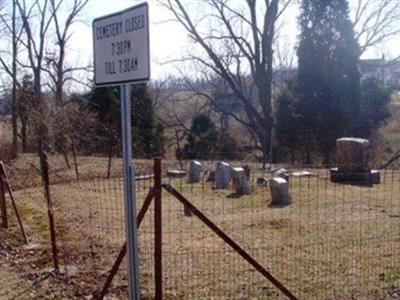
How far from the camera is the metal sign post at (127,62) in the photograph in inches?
137

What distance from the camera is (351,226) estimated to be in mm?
9719

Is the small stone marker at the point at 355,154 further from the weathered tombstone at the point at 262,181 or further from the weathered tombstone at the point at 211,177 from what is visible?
the weathered tombstone at the point at 211,177

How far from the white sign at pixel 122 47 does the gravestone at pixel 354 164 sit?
39.2 ft

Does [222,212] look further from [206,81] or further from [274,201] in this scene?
[206,81]

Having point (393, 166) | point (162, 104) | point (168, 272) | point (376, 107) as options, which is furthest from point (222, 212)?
point (162, 104)

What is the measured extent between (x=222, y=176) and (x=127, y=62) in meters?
11.9

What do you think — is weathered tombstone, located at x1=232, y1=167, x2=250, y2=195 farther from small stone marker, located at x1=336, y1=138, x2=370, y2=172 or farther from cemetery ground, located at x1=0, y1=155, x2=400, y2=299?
small stone marker, located at x1=336, y1=138, x2=370, y2=172

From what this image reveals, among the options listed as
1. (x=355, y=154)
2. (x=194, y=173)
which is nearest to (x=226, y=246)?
(x=194, y=173)

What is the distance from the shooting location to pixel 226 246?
8.38 meters

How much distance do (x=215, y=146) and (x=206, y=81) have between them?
405 inches

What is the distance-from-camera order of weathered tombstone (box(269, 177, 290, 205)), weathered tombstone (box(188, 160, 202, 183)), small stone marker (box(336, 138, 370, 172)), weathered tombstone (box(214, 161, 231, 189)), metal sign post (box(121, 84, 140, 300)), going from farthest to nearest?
Result: weathered tombstone (box(188, 160, 202, 183)) < small stone marker (box(336, 138, 370, 172)) < weathered tombstone (box(214, 161, 231, 189)) < weathered tombstone (box(269, 177, 290, 205)) < metal sign post (box(121, 84, 140, 300))

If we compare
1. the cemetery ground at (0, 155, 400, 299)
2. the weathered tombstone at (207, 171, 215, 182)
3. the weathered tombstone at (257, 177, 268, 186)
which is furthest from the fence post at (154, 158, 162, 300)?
the weathered tombstone at (207, 171, 215, 182)

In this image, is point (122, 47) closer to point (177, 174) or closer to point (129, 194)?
point (129, 194)

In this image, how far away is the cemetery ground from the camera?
20.4 feet
